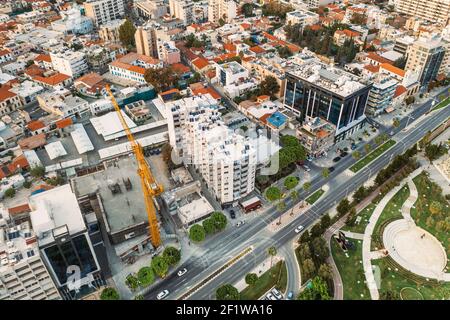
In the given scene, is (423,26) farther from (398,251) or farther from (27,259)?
(27,259)

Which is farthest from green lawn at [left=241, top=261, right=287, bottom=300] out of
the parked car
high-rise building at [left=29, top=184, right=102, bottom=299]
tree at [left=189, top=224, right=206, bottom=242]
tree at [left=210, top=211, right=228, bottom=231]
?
high-rise building at [left=29, top=184, right=102, bottom=299]

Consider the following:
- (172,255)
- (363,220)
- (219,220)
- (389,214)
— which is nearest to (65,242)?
(172,255)

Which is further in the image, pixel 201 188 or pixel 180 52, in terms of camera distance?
pixel 180 52

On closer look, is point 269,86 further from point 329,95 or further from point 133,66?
point 133,66

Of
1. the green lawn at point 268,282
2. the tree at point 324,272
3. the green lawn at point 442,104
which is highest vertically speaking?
the green lawn at point 442,104

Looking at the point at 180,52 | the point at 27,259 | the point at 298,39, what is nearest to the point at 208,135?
the point at 27,259

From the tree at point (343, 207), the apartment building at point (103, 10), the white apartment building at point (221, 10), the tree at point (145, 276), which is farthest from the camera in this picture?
the apartment building at point (103, 10)

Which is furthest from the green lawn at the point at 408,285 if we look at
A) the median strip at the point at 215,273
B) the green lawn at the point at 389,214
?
the median strip at the point at 215,273

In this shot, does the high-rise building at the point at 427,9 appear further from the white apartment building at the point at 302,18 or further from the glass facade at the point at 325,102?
the glass facade at the point at 325,102
